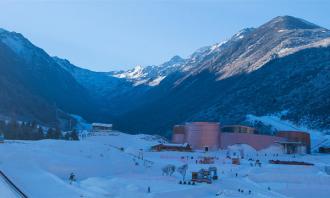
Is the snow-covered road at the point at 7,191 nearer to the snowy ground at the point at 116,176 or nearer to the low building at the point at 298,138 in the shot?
the snowy ground at the point at 116,176

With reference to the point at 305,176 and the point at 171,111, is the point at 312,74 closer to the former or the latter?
the point at 171,111

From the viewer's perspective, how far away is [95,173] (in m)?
45.3

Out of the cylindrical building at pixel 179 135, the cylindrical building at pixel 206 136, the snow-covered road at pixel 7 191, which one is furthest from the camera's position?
the cylindrical building at pixel 179 135

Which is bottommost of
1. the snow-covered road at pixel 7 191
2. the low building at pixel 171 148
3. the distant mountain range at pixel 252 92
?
the snow-covered road at pixel 7 191

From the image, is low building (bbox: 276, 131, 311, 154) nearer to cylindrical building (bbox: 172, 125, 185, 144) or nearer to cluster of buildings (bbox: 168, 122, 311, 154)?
cluster of buildings (bbox: 168, 122, 311, 154)

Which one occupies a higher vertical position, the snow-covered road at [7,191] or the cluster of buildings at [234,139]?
the cluster of buildings at [234,139]

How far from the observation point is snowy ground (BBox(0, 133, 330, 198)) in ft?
117

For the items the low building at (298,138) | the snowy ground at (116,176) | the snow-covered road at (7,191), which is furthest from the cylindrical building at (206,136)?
the snow-covered road at (7,191)

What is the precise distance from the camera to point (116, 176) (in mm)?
44375

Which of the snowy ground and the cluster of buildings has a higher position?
the cluster of buildings

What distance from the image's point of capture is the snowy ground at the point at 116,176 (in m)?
35.6

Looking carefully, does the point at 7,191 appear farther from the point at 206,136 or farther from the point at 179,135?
the point at 179,135

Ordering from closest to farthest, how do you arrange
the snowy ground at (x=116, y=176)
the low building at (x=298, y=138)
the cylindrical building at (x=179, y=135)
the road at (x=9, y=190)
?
the road at (x=9, y=190), the snowy ground at (x=116, y=176), the low building at (x=298, y=138), the cylindrical building at (x=179, y=135)

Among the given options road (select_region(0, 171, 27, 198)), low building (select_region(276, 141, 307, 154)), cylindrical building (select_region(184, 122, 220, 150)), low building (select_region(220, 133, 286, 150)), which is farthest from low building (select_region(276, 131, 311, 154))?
road (select_region(0, 171, 27, 198))
